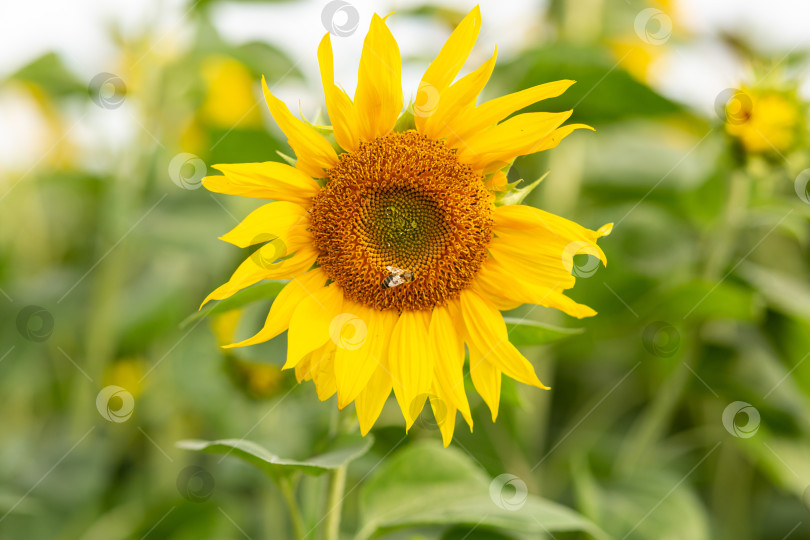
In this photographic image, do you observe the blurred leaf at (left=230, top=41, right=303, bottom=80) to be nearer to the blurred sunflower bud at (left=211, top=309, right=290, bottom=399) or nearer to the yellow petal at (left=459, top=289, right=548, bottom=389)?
the blurred sunflower bud at (left=211, top=309, right=290, bottom=399)

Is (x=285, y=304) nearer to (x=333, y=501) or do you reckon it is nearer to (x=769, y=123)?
(x=333, y=501)

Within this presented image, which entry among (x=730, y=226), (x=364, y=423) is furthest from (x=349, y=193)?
(x=730, y=226)

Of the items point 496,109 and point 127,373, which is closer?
point 496,109

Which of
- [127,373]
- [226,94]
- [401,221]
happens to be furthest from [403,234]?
[226,94]

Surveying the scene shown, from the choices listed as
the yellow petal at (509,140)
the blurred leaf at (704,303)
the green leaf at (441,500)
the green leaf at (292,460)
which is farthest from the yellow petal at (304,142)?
the blurred leaf at (704,303)
